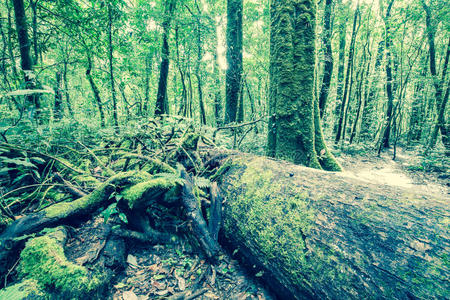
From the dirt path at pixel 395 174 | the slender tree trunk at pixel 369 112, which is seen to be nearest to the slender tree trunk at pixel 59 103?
the dirt path at pixel 395 174

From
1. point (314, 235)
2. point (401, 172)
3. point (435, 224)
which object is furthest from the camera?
point (401, 172)

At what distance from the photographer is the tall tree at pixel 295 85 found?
355 centimetres

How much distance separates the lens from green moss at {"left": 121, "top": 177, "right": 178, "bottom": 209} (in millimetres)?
1966

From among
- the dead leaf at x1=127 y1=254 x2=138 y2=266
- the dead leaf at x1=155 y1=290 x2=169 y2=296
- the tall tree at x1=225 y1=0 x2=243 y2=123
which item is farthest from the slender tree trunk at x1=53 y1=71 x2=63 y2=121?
the tall tree at x1=225 y1=0 x2=243 y2=123

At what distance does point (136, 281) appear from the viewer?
184cm

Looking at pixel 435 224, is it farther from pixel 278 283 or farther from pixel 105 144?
pixel 105 144

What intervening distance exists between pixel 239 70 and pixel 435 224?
25.1ft

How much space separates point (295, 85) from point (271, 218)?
283 cm

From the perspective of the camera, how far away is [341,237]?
1348 mm

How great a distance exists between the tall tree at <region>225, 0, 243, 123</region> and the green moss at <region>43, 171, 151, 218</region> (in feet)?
20.0

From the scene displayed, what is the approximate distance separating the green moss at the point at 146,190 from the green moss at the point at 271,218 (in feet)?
2.57

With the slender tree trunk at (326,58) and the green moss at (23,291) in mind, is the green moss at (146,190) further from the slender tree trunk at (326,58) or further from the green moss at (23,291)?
the slender tree trunk at (326,58)

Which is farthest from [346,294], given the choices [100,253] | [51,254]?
[51,254]

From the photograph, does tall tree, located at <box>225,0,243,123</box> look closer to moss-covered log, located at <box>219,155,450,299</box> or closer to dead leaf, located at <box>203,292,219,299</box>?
moss-covered log, located at <box>219,155,450,299</box>
